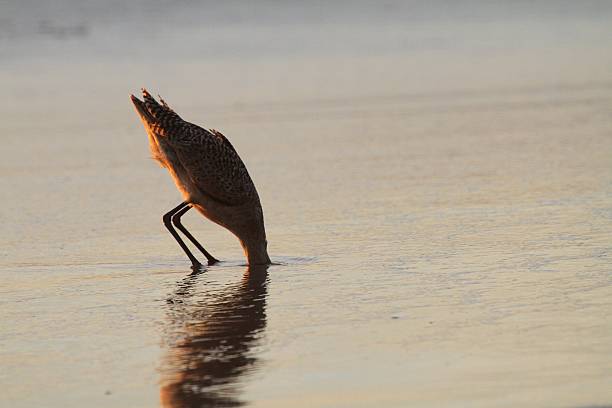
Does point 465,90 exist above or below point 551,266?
above

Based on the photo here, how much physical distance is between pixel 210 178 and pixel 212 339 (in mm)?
2291

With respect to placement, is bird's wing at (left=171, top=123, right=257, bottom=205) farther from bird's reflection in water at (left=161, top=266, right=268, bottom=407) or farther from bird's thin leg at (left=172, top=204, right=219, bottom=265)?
bird's reflection in water at (left=161, top=266, right=268, bottom=407)

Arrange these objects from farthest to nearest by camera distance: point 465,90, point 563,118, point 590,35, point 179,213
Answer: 1. point 590,35
2. point 465,90
3. point 563,118
4. point 179,213

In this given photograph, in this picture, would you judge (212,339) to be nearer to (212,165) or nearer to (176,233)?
(212,165)

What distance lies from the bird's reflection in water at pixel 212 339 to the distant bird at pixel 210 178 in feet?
1.49

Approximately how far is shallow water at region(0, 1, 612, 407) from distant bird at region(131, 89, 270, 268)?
0.24 meters

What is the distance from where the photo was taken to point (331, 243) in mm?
7902

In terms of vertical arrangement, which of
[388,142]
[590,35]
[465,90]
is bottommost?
[388,142]

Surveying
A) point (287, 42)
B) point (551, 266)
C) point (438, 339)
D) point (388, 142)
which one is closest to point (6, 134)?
point (388, 142)

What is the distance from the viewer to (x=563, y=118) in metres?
12.6

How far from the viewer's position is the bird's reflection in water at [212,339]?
490cm

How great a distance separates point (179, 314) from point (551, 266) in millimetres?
1927

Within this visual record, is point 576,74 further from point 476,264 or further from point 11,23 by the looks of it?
point 11,23

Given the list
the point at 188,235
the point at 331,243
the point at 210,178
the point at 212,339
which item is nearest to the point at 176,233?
the point at 188,235
